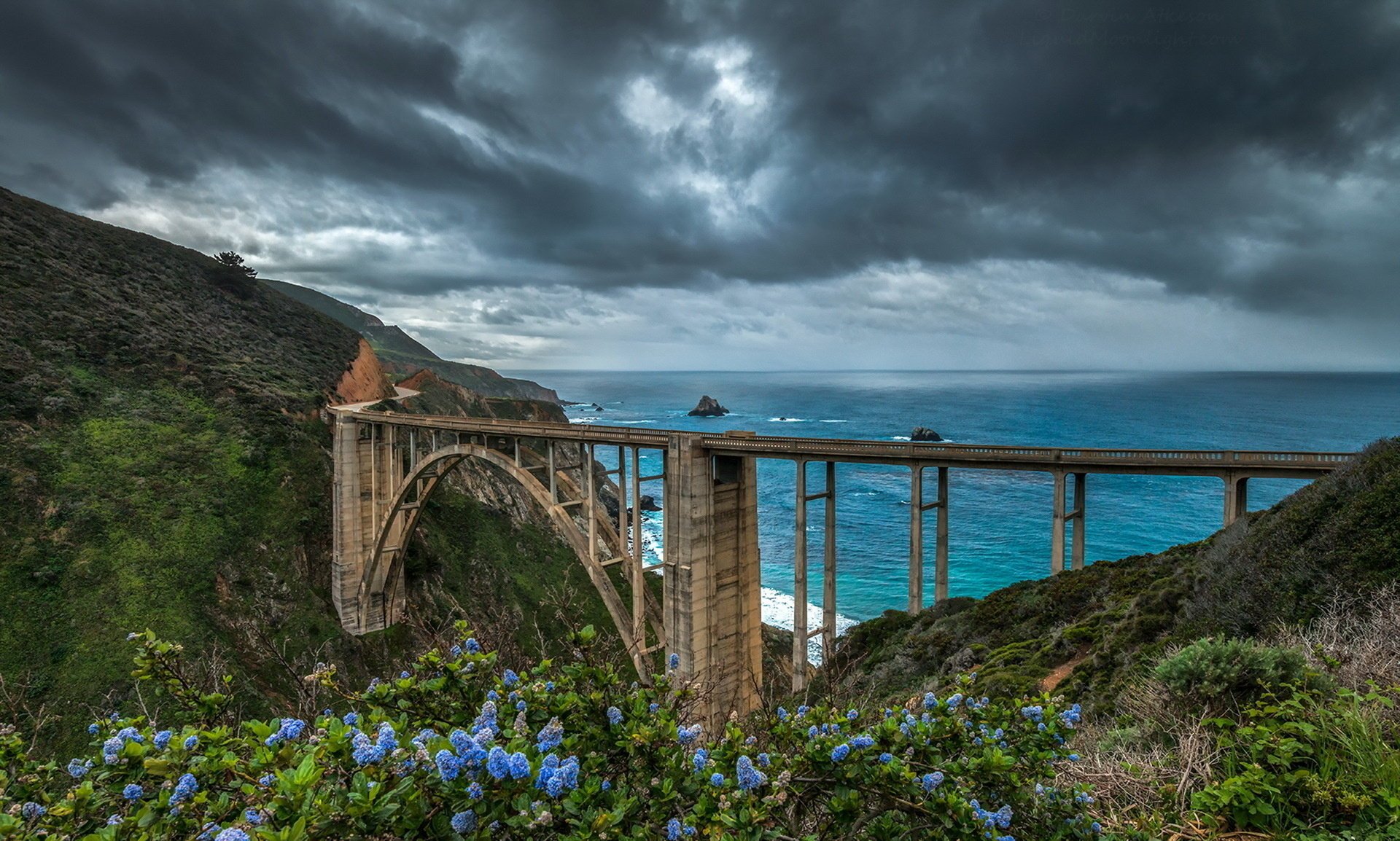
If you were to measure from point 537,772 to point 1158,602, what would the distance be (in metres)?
15.3

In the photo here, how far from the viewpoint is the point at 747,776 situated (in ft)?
9.77

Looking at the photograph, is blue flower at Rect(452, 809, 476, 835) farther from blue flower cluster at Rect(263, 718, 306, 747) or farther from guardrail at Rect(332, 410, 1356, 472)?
guardrail at Rect(332, 410, 1356, 472)

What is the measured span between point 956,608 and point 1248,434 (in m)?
102

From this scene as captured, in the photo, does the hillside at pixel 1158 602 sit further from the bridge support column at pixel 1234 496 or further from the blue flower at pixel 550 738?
the blue flower at pixel 550 738

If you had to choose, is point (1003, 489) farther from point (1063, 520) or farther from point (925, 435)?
point (1063, 520)

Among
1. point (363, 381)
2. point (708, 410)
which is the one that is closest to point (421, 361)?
point (708, 410)

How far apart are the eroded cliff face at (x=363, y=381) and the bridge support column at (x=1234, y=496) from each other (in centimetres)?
5119

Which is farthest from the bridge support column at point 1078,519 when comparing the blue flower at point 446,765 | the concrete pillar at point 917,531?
the blue flower at point 446,765

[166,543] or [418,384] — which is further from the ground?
[418,384]

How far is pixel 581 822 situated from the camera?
2812mm

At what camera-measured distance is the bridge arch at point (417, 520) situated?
20859mm

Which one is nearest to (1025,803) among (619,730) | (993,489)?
(619,730)

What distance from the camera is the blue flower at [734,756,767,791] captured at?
2.97 metres

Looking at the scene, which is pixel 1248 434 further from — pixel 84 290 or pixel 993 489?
pixel 84 290
